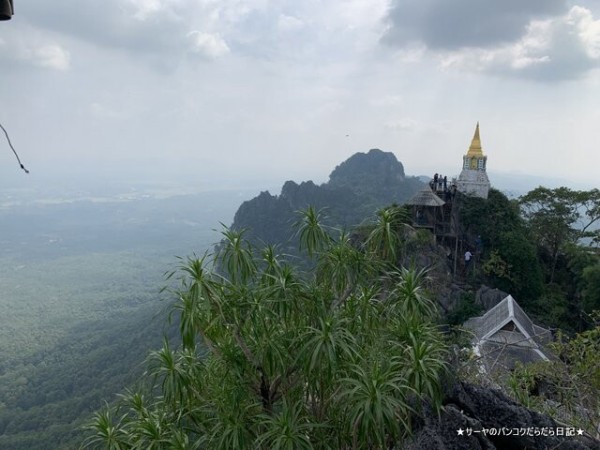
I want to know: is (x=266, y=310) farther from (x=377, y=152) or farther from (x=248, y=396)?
(x=377, y=152)

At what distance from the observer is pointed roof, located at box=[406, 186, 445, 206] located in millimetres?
14555

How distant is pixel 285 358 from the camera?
2.81 meters

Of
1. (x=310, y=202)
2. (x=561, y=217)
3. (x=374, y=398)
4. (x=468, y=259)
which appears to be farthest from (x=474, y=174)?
(x=310, y=202)

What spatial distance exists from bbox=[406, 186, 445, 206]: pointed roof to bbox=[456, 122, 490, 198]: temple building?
7.74 ft

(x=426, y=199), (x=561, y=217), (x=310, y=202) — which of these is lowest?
(x=561, y=217)

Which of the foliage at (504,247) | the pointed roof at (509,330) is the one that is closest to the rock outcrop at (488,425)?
the pointed roof at (509,330)

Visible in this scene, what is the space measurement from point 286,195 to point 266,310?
128ft

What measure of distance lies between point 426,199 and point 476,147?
5.76 m

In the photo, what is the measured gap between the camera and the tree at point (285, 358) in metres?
2.59

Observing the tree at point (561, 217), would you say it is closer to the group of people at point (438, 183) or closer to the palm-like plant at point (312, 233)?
the group of people at point (438, 183)

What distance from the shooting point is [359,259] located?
3.16m

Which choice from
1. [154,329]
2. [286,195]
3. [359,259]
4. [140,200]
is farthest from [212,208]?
[359,259]

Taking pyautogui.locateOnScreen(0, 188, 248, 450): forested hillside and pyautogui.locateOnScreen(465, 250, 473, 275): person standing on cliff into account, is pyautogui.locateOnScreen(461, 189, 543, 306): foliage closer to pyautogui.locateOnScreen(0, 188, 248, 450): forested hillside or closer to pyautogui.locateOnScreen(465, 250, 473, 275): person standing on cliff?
pyautogui.locateOnScreen(465, 250, 473, 275): person standing on cliff

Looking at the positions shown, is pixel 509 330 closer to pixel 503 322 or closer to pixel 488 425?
pixel 503 322
